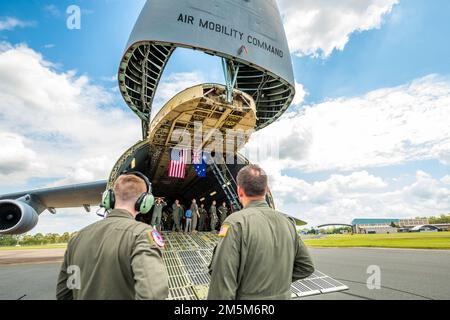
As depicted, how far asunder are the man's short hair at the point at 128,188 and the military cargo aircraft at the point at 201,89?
312cm

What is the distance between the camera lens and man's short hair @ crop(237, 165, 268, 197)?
208 centimetres

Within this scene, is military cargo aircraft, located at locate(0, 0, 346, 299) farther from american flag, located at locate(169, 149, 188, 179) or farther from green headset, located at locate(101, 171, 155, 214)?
green headset, located at locate(101, 171, 155, 214)

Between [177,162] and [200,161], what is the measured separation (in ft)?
3.38

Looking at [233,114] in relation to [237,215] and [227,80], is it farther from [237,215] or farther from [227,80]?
[237,215]

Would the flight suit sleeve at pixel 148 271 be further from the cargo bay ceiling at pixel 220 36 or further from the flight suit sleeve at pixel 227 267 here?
the cargo bay ceiling at pixel 220 36

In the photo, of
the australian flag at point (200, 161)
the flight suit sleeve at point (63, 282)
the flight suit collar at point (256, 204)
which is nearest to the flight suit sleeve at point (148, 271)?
the flight suit sleeve at point (63, 282)

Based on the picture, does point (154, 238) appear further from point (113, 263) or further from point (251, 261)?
point (251, 261)

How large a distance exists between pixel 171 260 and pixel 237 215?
4690 millimetres

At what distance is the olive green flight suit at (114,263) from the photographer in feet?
5.17

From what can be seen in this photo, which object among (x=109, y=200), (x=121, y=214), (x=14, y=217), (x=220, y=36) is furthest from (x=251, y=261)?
(x=14, y=217)

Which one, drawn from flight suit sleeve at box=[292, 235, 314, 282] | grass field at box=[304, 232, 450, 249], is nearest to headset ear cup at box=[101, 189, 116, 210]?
flight suit sleeve at box=[292, 235, 314, 282]

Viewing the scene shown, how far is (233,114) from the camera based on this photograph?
792 cm
